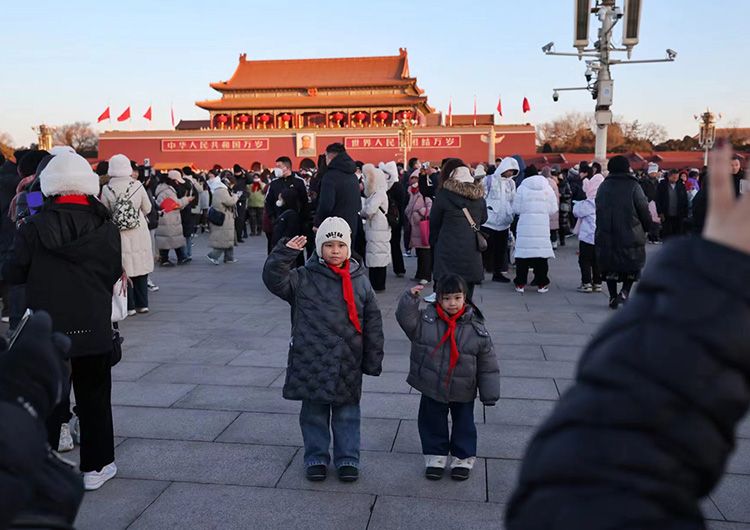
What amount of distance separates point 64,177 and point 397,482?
2.09 metres

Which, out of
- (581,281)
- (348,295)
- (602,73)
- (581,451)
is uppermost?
(602,73)

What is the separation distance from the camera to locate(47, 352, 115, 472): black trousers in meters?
3.27

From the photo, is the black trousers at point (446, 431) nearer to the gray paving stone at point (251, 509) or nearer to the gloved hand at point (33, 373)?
the gray paving stone at point (251, 509)

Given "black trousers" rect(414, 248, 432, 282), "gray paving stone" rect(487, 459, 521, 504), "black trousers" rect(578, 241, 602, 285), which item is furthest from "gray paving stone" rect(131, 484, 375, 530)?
"black trousers" rect(414, 248, 432, 282)

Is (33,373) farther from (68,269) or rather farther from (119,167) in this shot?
(119,167)

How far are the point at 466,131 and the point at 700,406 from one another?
35.1 meters

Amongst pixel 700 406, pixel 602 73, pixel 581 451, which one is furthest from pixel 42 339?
pixel 602 73

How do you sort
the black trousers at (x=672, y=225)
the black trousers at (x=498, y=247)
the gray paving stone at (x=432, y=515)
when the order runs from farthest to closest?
the black trousers at (x=672, y=225)
the black trousers at (x=498, y=247)
the gray paving stone at (x=432, y=515)

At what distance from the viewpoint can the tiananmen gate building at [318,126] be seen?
117ft

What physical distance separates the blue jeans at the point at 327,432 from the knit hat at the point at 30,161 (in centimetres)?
282

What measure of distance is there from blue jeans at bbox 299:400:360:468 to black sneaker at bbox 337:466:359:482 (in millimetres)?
34

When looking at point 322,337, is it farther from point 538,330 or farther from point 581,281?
point 581,281

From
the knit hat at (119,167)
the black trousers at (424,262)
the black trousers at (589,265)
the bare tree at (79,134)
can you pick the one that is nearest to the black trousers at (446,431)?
the knit hat at (119,167)

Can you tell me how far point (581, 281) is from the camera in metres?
9.16
